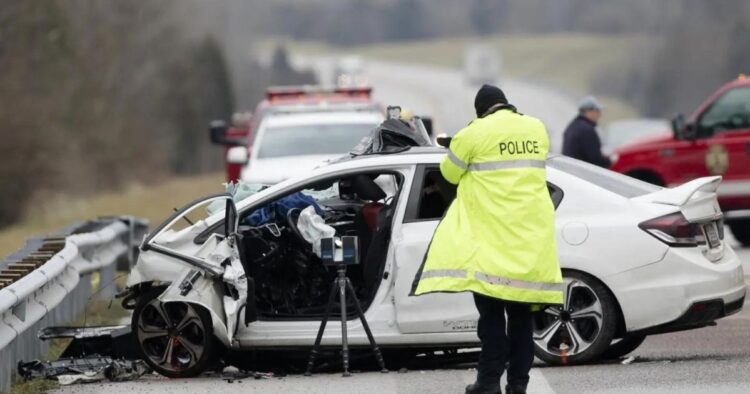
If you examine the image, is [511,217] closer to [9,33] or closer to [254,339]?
[254,339]

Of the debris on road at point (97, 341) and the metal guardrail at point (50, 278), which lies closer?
the metal guardrail at point (50, 278)

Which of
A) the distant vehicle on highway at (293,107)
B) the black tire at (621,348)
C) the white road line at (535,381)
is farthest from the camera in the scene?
the distant vehicle on highway at (293,107)

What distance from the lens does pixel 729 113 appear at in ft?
63.5

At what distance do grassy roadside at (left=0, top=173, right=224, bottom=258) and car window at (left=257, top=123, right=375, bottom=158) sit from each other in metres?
10.1

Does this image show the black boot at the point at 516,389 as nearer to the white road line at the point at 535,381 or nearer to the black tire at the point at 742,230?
the white road line at the point at 535,381

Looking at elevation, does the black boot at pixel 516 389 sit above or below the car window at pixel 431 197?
below

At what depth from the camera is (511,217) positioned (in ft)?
28.9

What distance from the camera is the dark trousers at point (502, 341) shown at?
29.3 feet

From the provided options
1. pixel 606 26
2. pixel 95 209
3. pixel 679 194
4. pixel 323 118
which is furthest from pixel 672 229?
pixel 606 26

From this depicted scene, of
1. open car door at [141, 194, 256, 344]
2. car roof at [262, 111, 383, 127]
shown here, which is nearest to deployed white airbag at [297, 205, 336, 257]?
open car door at [141, 194, 256, 344]

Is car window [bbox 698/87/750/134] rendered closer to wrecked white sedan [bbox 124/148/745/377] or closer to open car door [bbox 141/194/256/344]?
wrecked white sedan [bbox 124/148/745/377]

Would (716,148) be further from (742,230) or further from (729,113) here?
(742,230)

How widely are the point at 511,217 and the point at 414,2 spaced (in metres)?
191

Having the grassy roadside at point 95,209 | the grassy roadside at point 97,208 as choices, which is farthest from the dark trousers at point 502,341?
the grassy roadside at point 97,208
